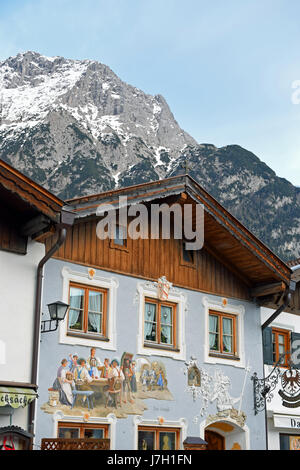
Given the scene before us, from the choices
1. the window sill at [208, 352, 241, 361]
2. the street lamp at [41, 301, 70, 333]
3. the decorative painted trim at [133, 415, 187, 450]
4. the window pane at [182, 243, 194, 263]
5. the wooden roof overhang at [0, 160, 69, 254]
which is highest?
the window pane at [182, 243, 194, 263]

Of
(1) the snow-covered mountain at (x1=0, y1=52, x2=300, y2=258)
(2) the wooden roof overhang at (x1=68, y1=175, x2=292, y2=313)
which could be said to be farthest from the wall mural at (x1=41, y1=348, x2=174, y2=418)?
(1) the snow-covered mountain at (x1=0, y1=52, x2=300, y2=258)

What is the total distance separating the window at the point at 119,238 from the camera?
14641 millimetres

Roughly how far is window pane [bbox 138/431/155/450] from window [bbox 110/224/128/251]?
402 cm

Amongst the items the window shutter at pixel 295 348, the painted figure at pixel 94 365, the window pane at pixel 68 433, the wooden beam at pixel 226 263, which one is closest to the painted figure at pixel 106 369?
the painted figure at pixel 94 365

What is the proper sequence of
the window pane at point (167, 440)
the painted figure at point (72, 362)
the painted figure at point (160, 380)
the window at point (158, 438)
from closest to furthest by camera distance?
the painted figure at point (72, 362) → the window at point (158, 438) → the window pane at point (167, 440) → the painted figure at point (160, 380)

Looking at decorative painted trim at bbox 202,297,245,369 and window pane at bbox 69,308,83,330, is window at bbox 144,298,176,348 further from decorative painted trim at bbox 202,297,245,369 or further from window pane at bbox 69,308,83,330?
window pane at bbox 69,308,83,330

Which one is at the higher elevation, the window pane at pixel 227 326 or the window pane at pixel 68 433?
the window pane at pixel 227 326

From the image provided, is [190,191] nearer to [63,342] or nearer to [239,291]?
[239,291]

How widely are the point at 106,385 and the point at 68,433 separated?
4.06ft

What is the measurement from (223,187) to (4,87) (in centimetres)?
7031

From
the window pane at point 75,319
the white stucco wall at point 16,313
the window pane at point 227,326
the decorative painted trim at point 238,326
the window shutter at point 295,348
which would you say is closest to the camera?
the white stucco wall at point 16,313

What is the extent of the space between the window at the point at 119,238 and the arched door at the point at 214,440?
208 inches

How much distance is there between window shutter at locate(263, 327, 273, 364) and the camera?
56.6 feet

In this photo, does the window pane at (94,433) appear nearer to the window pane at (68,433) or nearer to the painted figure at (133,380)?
the window pane at (68,433)
